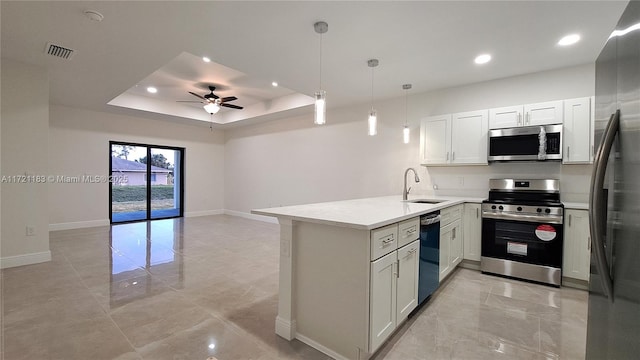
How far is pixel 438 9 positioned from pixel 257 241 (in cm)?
434

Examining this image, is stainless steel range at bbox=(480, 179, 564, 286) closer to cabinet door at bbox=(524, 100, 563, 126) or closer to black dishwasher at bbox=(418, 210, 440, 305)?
cabinet door at bbox=(524, 100, 563, 126)

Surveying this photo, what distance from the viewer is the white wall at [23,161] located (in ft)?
11.4

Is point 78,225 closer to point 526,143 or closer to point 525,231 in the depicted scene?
point 525,231

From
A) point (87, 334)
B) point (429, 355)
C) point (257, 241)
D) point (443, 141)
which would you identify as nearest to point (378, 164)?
point (443, 141)

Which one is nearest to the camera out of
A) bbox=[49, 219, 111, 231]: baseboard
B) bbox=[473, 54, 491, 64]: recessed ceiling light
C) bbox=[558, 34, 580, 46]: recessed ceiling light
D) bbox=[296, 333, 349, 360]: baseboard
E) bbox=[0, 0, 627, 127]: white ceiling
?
bbox=[296, 333, 349, 360]: baseboard

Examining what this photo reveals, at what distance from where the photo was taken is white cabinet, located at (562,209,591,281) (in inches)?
118

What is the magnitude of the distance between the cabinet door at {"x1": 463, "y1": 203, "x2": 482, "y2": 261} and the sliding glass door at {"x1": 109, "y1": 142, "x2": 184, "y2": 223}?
7222mm

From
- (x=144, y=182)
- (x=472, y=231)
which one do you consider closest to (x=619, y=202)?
(x=472, y=231)

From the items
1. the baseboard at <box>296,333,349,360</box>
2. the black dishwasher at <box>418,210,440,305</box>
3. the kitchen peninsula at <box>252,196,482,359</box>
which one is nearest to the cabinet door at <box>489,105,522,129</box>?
the black dishwasher at <box>418,210,440,305</box>

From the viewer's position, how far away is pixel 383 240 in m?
1.82

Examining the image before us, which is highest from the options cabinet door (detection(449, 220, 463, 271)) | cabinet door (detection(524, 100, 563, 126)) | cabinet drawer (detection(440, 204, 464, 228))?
cabinet door (detection(524, 100, 563, 126))

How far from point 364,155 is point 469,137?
1.91 metres

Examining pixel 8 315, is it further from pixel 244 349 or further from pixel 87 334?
pixel 244 349

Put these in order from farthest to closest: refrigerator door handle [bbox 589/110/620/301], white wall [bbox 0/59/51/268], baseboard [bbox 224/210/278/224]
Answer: baseboard [bbox 224/210/278/224] → white wall [bbox 0/59/51/268] → refrigerator door handle [bbox 589/110/620/301]
